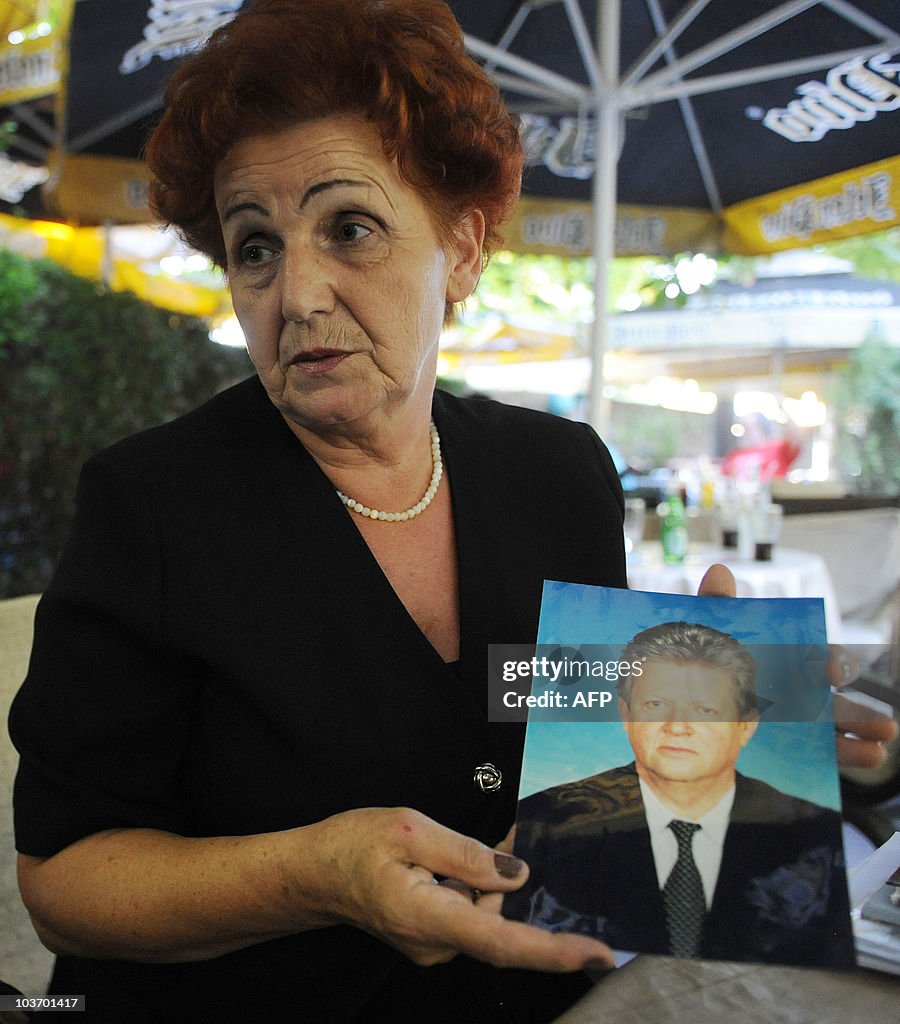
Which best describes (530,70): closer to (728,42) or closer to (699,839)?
(728,42)

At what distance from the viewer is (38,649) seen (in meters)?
1.07

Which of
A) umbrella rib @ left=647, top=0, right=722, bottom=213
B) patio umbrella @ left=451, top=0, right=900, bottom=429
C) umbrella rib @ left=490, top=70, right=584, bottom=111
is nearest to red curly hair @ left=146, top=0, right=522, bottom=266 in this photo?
patio umbrella @ left=451, top=0, right=900, bottom=429

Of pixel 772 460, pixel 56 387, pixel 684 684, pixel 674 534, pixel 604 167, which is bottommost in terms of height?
pixel 684 684

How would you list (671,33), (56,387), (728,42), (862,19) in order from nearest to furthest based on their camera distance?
1. (862,19)
2. (728,42)
3. (671,33)
4. (56,387)

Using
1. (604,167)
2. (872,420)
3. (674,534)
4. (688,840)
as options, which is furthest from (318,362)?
(872,420)

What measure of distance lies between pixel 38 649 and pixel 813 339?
33.6 feet

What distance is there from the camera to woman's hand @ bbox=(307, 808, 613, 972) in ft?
2.26

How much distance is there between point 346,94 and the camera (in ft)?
3.77

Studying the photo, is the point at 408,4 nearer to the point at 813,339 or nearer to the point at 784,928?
the point at 784,928

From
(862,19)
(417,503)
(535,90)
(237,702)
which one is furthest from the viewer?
(535,90)

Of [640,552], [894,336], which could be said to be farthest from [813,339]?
[640,552]

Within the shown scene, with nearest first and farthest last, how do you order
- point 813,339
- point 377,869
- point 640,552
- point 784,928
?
point 784,928 < point 377,869 < point 640,552 < point 813,339

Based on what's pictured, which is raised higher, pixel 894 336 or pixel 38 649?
pixel 894 336

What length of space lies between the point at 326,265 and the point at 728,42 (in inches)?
130
